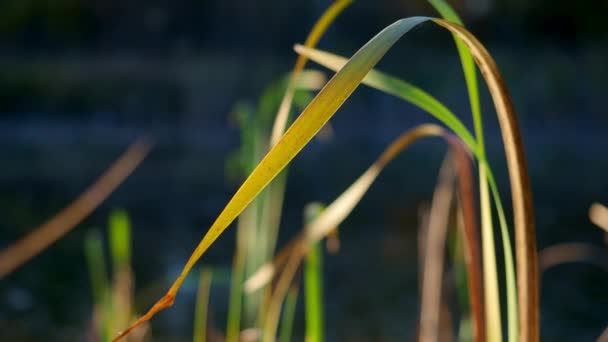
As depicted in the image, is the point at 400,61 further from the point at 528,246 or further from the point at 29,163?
the point at 528,246

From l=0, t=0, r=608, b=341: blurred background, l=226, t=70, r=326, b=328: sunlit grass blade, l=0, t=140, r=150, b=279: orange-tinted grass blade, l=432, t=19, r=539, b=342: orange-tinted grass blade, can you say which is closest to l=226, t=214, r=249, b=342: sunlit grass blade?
l=226, t=70, r=326, b=328: sunlit grass blade

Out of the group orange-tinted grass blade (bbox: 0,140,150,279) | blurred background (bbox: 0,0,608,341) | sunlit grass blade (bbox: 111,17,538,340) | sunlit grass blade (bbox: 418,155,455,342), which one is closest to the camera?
sunlit grass blade (bbox: 111,17,538,340)

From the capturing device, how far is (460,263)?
884mm

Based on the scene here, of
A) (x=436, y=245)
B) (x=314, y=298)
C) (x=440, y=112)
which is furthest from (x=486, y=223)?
(x=436, y=245)

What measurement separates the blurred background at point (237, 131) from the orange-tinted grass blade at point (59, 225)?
0.08m

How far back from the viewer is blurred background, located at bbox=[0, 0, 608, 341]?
8.59ft

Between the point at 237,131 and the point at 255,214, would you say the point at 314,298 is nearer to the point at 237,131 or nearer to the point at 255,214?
the point at 255,214

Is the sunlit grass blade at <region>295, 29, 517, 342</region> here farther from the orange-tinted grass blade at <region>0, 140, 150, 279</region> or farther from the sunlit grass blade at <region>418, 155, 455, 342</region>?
the sunlit grass blade at <region>418, 155, 455, 342</region>

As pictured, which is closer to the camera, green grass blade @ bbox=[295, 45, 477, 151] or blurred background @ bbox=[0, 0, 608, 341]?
green grass blade @ bbox=[295, 45, 477, 151]

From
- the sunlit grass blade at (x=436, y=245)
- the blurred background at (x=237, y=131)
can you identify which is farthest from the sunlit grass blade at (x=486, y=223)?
the blurred background at (x=237, y=131)

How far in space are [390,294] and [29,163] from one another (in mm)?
2694

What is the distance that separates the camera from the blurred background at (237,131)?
2617 mm

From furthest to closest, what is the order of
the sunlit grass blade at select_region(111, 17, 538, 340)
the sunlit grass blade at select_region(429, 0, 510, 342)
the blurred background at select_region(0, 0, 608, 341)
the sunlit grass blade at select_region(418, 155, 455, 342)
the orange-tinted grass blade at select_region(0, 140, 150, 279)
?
1. the blurred background at select_region(0, 0, 608, 341)
2. the sunlit grass blade at select_region(418, 155, 455, 342)
3. the orange-tinted grass blade at select_region(0, 140, 150, 279)
4. the sunlit grass blade at select_region(429, 0, 510, 342)
5. the sunlit grass blade at select_region(111, 17, 538, 340)

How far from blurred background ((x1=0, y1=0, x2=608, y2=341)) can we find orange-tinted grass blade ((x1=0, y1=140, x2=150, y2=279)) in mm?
81
